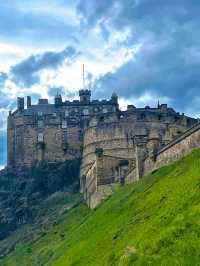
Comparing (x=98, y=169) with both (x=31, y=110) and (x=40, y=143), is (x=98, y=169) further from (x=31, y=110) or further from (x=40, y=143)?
(x=31, y=110)

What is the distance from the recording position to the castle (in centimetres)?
7281

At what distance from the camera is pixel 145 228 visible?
39219mm

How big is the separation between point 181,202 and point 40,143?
63.9m

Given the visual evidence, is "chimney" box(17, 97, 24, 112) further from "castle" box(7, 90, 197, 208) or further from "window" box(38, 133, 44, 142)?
"window" box(38, 133, 44, 142)

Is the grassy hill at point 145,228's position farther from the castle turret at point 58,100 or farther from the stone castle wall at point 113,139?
the castle turret at point 58,100

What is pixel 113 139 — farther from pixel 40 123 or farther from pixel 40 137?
pixel 40 123

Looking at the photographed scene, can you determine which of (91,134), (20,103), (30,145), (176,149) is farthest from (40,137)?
(176,149)

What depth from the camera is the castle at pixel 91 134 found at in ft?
239

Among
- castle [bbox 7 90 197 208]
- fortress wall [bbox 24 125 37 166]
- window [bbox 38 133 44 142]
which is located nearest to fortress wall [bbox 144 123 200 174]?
castle [bbox 7 90 197 208]

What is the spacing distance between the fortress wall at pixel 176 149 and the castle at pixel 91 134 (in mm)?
→ 2523

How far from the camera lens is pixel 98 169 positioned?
239ft

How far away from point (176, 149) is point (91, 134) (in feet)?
123

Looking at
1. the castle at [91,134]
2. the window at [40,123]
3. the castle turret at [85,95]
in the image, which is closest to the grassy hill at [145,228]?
the castle at [91,134]

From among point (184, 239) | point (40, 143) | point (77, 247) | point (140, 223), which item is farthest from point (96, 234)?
point (40, 143)
